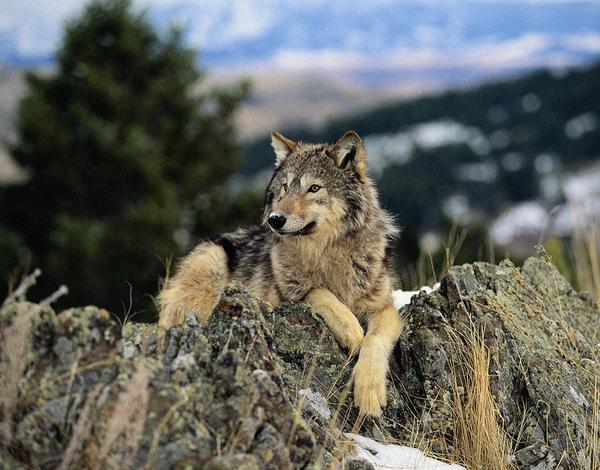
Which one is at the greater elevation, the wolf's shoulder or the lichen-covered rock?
the wolf's shoulder

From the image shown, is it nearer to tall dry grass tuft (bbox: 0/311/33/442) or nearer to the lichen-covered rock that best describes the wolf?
the lichen-covered rock

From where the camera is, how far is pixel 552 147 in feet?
563

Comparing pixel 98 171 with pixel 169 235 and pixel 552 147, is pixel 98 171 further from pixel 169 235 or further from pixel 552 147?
pixel 552 147

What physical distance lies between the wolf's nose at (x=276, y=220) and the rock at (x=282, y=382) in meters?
0.76

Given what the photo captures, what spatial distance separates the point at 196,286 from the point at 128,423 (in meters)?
3.96

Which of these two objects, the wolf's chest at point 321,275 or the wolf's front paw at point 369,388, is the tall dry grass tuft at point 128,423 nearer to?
the wolf's front paw at point 369,388

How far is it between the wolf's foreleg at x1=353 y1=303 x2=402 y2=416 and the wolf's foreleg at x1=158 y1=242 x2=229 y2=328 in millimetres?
1996

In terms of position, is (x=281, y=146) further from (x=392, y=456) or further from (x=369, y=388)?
(x=392, y=456)

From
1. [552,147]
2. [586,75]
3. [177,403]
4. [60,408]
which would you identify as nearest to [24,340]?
[60,408]

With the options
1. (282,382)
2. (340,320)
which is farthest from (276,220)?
(282,382)

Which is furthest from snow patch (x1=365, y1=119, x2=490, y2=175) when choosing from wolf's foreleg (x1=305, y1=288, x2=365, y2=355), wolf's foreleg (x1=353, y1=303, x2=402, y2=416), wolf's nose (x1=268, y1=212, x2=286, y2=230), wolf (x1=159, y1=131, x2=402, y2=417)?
Result: wolf's foreleg (x1=353, y1=303, x2=402, y2=416)

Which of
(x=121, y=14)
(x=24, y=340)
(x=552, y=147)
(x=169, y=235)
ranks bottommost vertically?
(x=552, y=147)

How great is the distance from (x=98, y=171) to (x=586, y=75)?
176306mm

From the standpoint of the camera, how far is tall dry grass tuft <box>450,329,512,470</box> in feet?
17.3
